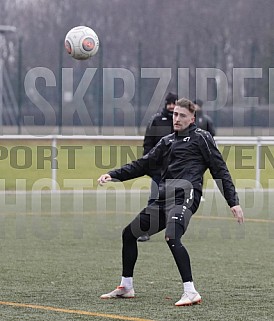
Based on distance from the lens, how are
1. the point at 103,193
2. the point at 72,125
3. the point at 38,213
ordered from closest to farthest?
the point at 38,213 → the point at 103,193 → the point at 72,125

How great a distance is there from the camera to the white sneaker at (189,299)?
837 cm

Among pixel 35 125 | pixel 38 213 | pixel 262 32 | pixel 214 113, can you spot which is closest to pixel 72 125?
pixel 35 125

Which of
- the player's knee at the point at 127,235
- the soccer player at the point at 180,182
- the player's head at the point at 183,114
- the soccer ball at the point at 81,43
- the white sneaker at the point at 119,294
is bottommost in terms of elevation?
the white sneaker at the point at 119,294

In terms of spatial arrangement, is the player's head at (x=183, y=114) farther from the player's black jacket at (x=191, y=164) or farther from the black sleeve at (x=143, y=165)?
the black sleeve at (x=143, y=165)

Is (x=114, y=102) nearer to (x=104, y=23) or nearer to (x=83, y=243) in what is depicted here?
(x=104, y=23)

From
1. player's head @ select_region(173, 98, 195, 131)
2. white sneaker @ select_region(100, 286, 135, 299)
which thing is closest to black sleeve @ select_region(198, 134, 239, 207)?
player's head @ select_region(173, 98, 195, 131)

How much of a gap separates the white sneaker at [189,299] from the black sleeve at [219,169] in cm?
94

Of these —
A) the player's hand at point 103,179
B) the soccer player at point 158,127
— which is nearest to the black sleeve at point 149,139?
the soccer player at point 158,127

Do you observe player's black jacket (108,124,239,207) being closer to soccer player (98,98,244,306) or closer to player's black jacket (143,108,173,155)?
soccer player (98,98,244,306)

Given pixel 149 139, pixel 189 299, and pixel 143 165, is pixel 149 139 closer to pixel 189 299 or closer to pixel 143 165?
pixel 143 165

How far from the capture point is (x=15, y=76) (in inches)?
1495

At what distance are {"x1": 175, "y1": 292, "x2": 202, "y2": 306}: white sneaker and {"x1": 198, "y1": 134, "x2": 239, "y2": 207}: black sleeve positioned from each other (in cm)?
94

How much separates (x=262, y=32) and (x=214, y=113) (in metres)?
7.27

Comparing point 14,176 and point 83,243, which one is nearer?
point 83,243
